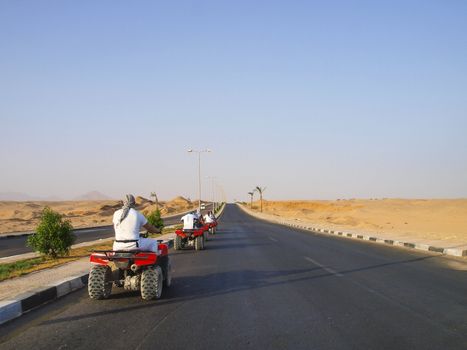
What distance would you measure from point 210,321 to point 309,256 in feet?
34.0

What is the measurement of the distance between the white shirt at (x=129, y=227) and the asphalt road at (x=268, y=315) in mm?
985

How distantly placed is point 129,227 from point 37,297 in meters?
2.01

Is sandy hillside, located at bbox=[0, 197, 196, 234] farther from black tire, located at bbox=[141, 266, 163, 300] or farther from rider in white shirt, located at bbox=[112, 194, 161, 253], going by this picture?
black tire, located at bbox=[141, 266, 163, 300]

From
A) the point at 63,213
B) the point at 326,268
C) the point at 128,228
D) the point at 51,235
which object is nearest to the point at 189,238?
the point at 51,235

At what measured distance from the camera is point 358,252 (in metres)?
19.2

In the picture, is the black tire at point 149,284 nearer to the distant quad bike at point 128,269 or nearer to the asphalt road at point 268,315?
the distant quad bike at point 128,269

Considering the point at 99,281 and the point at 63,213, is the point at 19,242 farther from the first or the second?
the point at 63,213

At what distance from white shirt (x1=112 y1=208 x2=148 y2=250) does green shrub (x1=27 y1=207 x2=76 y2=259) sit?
750 cm

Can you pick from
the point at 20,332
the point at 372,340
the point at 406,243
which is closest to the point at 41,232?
the point at 20,332

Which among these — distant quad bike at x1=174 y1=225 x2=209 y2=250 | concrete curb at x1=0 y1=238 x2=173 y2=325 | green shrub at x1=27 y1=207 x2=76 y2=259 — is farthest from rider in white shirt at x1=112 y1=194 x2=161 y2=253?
distant quad bike at x1=174 y1=225 x2=209 y2=250

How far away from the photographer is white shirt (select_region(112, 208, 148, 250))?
29.4 feet

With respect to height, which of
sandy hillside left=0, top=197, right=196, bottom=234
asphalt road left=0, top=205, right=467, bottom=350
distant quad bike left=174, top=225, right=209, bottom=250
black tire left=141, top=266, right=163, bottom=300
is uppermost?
sandy hillside left=0, top=197, right=196, bottom=234

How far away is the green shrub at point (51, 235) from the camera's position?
15727 millimetres

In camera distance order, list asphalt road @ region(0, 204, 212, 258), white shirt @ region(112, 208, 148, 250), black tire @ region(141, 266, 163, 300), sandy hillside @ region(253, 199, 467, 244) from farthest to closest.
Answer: sandy hillside @ region(253, 199, 467, 244) → asphalt road @ region(0, 204, 212, 258) → white shirt @ region(112, 208, 148, 250) → black tire @ region(141, 266, 163, 300)
